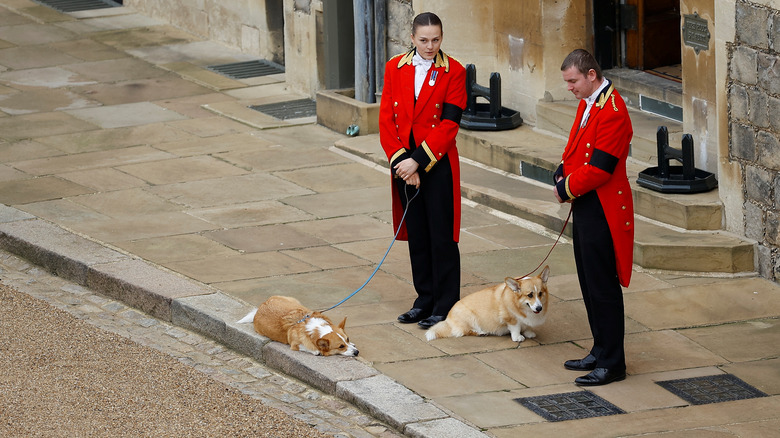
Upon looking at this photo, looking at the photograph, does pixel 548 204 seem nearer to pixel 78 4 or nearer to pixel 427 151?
pixel 427 151

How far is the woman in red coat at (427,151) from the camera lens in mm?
7918

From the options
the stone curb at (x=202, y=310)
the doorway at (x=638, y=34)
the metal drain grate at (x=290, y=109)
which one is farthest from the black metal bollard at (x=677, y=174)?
the metal drain grate at (x=290, y=109)

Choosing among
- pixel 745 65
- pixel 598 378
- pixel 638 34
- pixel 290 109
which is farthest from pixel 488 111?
pixel 598 378

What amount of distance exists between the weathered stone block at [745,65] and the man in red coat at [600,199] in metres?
2.27

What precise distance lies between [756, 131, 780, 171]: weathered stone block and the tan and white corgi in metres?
2.11

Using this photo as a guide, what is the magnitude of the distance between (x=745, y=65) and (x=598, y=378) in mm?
3037

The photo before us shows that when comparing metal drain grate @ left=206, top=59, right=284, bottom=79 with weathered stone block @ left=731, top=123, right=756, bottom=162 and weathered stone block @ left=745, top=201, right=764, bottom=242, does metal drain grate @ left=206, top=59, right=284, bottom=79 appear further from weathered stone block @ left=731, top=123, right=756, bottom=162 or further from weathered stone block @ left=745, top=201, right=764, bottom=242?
weathered stone block @ left=745, top=201, right=764, bottom=242

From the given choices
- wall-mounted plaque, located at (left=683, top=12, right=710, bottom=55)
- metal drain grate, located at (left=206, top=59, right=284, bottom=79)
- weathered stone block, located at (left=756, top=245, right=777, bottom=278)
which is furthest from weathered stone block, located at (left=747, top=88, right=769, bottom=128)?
metal drain grate, located at (left=206, top=59, right=284, bottom=79)

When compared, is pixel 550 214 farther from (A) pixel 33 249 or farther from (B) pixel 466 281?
(A) pixel 33 249

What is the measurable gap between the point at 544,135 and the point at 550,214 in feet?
6.55

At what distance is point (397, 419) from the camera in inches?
271

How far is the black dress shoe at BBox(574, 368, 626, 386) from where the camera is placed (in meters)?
7.33

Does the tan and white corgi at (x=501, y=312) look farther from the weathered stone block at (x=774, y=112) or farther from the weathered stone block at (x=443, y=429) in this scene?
the weathered stone block at (x=774, y=112)

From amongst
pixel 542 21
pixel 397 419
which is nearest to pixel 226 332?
pixel 397 419
